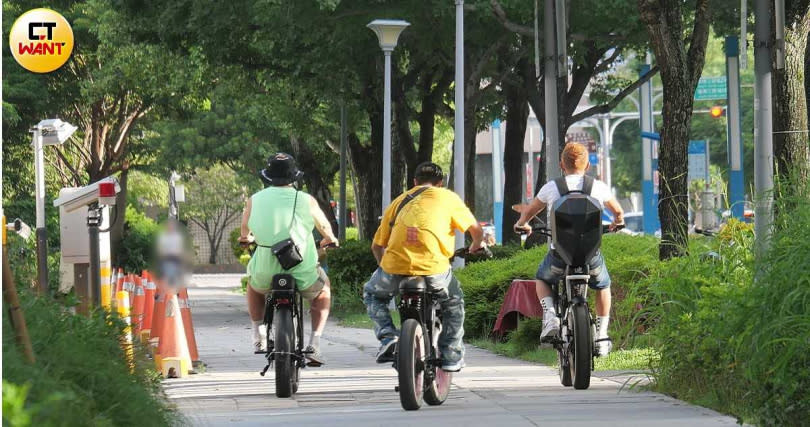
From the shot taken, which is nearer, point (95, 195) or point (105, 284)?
point (105, 284)

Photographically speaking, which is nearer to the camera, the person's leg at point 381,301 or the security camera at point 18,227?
the person's leg at point 381,301

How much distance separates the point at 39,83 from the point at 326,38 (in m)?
13.6

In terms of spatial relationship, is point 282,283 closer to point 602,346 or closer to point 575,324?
point 575,324

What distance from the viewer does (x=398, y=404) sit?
10.0 metres

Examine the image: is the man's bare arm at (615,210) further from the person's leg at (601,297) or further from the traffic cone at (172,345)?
the traffic cone at (172,345)

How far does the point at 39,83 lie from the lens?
3753 cm

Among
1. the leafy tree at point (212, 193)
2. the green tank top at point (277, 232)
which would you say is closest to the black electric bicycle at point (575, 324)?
the green tank top at point (277, 232)

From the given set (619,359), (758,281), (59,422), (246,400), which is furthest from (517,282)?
(59,422)

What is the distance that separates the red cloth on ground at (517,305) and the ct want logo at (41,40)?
1701cm

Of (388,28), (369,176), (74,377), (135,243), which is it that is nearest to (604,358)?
(74,377)

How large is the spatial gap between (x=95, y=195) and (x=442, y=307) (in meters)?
5.66

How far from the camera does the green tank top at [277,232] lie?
1063 cm

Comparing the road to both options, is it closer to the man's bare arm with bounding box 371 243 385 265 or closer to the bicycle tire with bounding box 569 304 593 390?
the bicycle tire with bounding box 569 304 593 390

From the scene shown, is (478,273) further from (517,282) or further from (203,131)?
(203,131)
